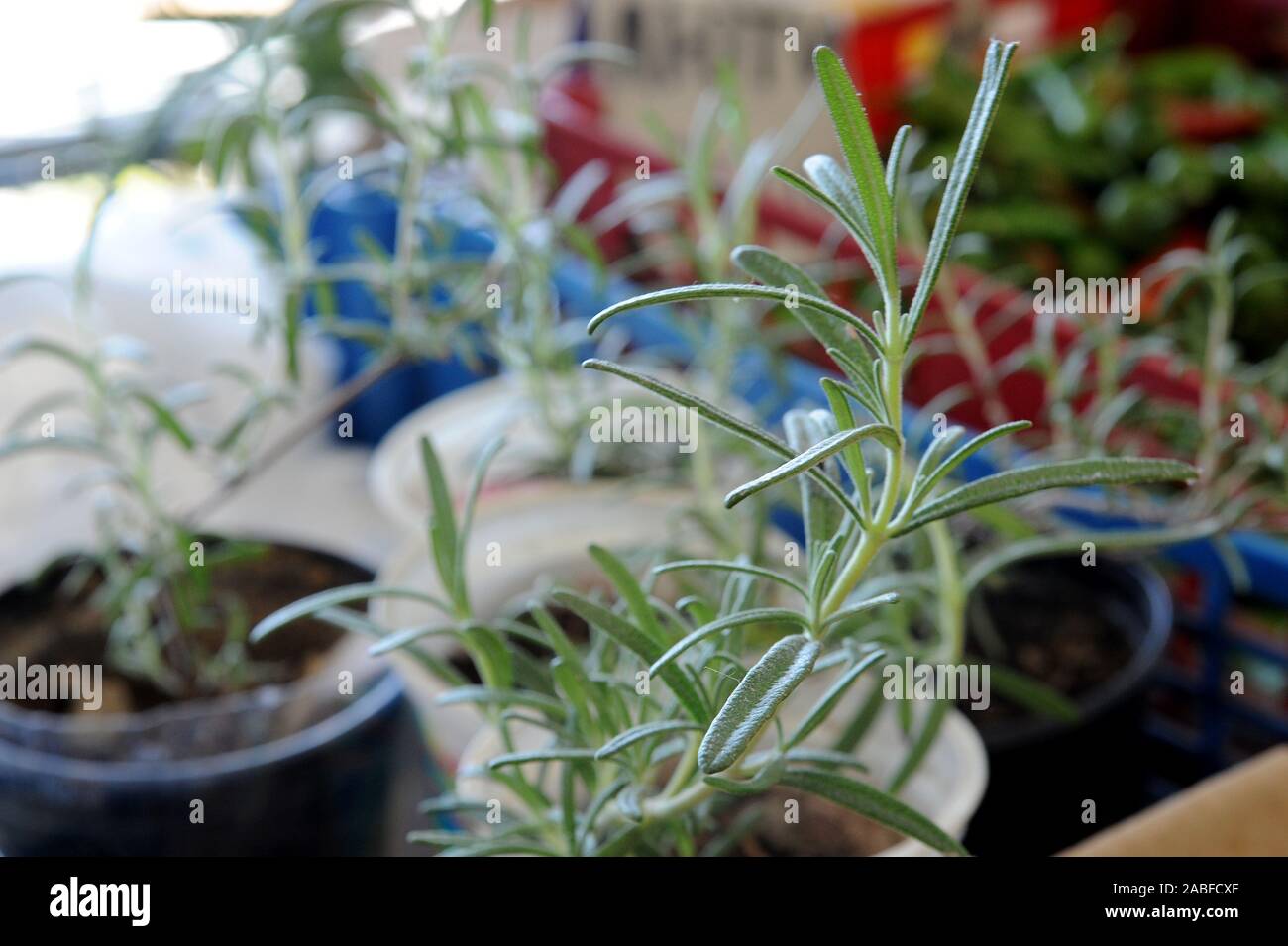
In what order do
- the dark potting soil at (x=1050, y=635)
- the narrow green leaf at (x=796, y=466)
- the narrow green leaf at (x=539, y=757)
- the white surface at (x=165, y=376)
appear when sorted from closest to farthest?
the narrow green leaf at (x=796, y=466) < the narrow green leaf at (x=539, y=757) < the dark potting soil at (x=1050, y=635) < the white surface at (x=165, y=376)

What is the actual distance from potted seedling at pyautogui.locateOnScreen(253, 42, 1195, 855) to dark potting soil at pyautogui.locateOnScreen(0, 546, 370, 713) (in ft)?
1.11

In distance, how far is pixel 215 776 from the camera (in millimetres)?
738

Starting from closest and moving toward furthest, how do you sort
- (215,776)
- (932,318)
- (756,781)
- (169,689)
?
(756,781) < (215,776) < (169,689) < (932,318)

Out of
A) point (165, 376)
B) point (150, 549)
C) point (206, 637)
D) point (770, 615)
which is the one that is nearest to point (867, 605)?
point (770, 615)

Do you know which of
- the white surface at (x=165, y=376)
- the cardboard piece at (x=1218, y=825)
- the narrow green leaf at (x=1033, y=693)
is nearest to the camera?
the cardboard piece at (x=1218, y=825)

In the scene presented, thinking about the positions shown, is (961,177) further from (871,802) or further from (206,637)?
(206,637)

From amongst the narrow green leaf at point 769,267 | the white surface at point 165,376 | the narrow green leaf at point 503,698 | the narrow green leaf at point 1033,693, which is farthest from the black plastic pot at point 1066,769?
the white surface at point 165,376

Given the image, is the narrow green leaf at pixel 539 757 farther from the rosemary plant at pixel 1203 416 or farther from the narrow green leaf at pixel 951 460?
the rosemary plant at pixel 1203 416

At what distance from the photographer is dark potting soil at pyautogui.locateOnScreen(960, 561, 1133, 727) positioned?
880 millimetres

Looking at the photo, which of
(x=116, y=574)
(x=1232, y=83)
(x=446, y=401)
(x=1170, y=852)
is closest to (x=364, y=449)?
(x=446, y=401)

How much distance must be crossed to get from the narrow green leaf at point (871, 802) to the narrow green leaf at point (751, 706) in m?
0.10

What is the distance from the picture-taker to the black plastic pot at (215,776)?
0.74 meters

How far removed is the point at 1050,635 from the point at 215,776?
570 mm

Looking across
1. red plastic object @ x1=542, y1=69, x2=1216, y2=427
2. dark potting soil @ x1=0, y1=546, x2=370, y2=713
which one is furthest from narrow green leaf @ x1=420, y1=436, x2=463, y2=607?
red plastic object @ x1=542, y1=69, x2=1216, y2=427
